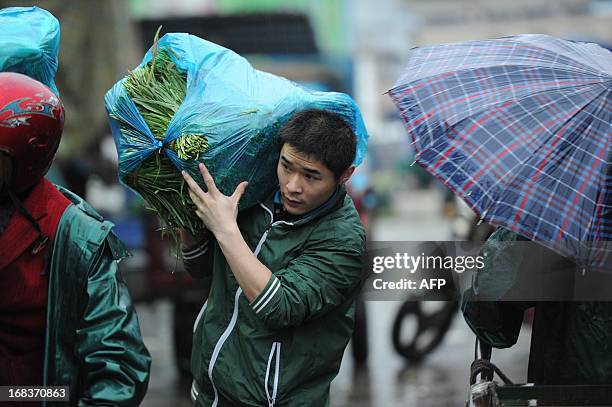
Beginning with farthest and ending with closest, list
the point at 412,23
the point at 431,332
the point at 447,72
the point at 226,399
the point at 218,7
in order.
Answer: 1. the point at 412,23
2. the point at 218,7
3. the point at 431,332
4. the point at 447,72
5. the point at 226,399

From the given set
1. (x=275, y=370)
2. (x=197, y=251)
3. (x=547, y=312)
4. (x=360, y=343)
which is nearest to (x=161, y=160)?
(x=197, y=251)

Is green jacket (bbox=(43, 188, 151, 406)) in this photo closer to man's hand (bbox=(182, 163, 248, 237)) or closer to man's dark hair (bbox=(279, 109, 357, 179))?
man's hand (bbox=(182, 163, 248, 237))

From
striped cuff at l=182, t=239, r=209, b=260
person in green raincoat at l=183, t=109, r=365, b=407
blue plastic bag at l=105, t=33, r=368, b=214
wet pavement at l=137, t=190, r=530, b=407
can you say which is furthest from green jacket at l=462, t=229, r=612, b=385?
wet pavement at l=137, t=190, r=530, b=407

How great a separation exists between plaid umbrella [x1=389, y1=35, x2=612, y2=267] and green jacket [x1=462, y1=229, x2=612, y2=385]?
22 centimetres

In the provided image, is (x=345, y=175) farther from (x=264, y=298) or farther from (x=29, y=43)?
(x=29, y=43)

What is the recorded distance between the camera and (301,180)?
2.30 metres

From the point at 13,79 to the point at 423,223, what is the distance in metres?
22.1

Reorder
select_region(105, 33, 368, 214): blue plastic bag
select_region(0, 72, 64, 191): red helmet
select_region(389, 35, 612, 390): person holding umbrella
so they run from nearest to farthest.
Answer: select_region(0, 72, 64, 191): red helmet < select_region(389, 35, 612, 390): person holding umbrella < select_region(105, 33, 368, 214): blue plastic bag

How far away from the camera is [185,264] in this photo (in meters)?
2.54

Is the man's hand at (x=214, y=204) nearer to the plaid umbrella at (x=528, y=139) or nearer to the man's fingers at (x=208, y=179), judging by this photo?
the man's fingers at (x=208, y=179)

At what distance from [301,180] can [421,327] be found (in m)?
5.13

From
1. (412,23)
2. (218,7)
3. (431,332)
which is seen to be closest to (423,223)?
(218,7)

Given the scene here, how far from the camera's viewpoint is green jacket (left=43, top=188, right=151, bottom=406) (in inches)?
85.8

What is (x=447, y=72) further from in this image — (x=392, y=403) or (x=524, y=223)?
(x=392, y=403)
